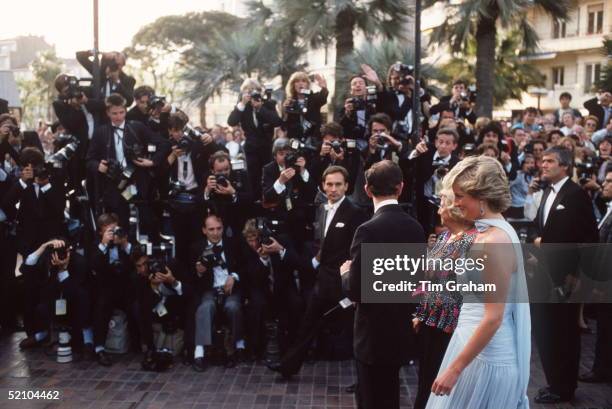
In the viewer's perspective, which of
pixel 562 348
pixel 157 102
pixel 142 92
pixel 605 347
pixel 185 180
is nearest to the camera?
pixel 562 348

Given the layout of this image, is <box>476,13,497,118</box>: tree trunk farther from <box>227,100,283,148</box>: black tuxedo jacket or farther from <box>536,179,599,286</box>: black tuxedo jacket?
<box>536,179,599,286</box>: black tuxedo jacket

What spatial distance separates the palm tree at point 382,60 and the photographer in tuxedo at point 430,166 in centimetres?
792

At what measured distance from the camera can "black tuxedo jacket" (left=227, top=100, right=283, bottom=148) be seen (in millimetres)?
8008

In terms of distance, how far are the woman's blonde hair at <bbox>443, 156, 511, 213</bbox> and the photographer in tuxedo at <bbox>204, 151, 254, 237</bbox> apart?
13.1 feet

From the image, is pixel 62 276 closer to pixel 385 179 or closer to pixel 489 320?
pixel 385 179

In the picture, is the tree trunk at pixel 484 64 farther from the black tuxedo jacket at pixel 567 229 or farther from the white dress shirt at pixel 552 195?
the black tuxedo jacket at pixel 567 229

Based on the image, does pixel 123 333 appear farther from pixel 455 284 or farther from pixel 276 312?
pixel 455 284

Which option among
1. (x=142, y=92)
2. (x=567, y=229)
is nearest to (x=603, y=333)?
(x=567, y=229)

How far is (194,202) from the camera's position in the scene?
23.5ft

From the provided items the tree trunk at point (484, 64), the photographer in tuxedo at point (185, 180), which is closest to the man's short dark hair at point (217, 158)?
the photographer in tuxedo at point (185, 180)

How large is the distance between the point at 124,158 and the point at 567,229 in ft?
15.1

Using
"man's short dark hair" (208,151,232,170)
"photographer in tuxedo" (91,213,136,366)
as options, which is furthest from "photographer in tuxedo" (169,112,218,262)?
"photographer in tuxedo" (91,213,136,366)

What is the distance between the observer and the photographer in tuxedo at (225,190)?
691 cm

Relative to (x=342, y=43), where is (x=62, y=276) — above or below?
below
